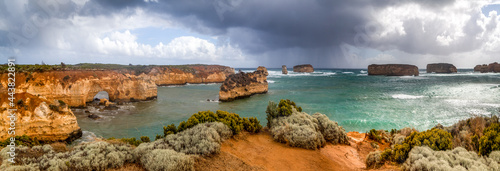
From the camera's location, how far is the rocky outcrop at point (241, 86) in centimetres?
3128

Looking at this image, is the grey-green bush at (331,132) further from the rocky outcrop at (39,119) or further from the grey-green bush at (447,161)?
the rocky outcrop at (39,119)

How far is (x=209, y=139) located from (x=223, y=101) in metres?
24.0

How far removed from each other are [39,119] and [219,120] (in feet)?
37.1

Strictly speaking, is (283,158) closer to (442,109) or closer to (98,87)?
(442,109)

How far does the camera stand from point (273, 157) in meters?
7.68

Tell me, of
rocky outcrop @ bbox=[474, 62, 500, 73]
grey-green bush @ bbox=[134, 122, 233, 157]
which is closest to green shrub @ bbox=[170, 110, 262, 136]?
grey-green bush @ bbox=[134, 122, 233, 157]

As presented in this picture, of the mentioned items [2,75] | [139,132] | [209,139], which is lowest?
[139,132]

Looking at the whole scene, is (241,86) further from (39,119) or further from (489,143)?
(489,143)

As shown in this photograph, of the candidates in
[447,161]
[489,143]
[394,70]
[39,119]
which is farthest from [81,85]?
[394,70]

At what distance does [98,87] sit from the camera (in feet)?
90.8

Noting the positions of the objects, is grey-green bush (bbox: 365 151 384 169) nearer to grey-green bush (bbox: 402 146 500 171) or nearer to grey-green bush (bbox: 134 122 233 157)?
grey-green bush (bbox: 402 146 500 171)

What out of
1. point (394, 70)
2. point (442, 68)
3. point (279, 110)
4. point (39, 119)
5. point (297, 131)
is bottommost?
point (39, 119)

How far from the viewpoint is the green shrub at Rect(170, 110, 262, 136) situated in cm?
873

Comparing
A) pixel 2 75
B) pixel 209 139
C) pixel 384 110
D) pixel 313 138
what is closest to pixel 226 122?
pixel 209 139
